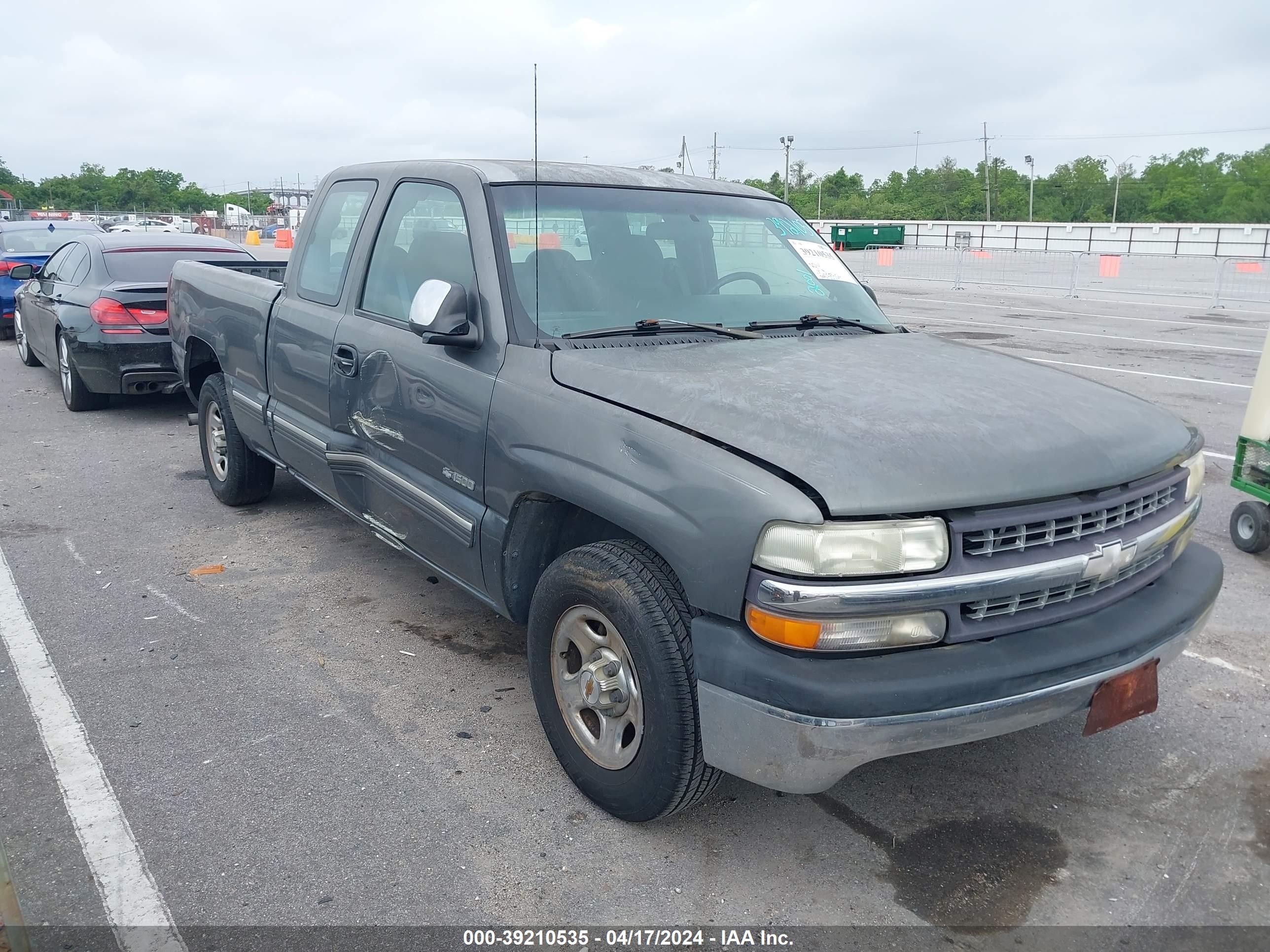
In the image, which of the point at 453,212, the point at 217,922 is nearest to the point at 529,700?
the point at 217,922

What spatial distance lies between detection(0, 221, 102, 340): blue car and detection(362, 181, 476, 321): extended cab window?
1034 centimetres

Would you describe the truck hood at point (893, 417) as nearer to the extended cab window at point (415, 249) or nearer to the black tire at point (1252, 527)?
the extended cab window at point (415, 249)

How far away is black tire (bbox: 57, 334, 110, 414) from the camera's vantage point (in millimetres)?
8898

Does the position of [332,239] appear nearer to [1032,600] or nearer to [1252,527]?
[1032,600]

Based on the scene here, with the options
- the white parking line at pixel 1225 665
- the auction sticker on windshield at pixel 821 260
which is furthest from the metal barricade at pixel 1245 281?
the auction sticker on windshield at pixel 821 260

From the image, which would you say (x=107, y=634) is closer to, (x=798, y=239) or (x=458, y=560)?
(x=458, y=560)

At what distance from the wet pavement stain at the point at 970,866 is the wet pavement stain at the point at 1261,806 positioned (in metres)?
0.56

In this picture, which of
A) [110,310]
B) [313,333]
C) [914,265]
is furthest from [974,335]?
[914,265]

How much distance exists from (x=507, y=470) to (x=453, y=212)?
1.17 metres

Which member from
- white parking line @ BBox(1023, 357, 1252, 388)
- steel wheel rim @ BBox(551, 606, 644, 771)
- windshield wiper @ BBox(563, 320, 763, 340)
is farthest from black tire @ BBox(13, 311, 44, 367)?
white parking line @ BBox(1023, 357, 1252, 388)

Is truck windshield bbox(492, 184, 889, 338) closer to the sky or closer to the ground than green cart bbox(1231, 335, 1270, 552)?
closer to the sky

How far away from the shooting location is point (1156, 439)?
3049 mm

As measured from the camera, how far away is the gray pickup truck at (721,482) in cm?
248

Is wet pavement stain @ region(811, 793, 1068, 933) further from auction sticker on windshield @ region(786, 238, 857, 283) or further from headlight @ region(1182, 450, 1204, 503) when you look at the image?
auction sticker on windshield @ region(786, 238, 857, 283)
